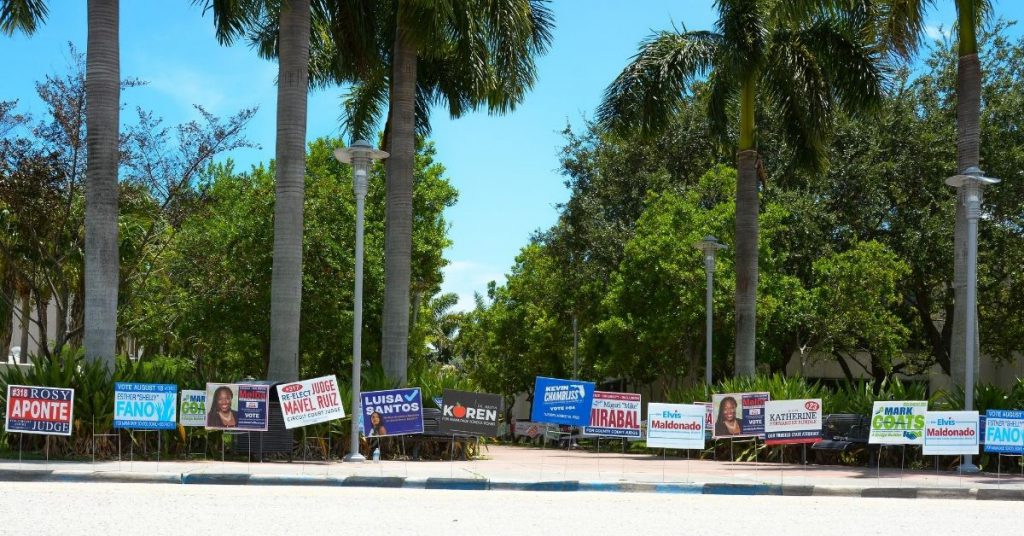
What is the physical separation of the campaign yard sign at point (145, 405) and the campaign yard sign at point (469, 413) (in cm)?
452

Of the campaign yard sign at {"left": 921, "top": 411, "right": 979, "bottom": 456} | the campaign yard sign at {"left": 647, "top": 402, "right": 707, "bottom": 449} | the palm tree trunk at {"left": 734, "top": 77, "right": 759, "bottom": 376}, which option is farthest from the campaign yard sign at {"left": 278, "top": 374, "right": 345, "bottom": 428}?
the palm tree trunk at {"left": 734, "top": 77, "right": 759, "bottom": 376}

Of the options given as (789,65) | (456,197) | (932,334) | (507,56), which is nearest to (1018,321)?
(932,334)

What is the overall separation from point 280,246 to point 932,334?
27.4m

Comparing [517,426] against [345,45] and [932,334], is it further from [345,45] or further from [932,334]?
[345,45]

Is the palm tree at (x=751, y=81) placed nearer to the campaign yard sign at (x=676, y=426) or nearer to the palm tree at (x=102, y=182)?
the campaign yard sign at (x=676, y=426)

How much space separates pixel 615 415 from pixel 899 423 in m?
4.75

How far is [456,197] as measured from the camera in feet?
127

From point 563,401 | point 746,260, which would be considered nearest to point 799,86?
point 746,260

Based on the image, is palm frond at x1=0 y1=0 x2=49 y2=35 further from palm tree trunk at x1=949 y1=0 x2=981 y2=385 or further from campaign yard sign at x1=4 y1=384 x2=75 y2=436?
palm tree trunk at x1=949 y1=0 x2=981 y2=385

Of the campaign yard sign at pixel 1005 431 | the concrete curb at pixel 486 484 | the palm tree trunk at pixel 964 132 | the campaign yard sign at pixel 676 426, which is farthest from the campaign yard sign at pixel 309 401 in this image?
the palm tree trunk at pixel 964 132

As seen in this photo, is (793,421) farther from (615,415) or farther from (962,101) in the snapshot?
(962,101)

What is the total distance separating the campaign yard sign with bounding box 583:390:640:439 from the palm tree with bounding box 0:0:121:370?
8.53 meters

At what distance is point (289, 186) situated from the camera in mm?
19562

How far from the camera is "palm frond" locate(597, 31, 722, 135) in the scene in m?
25.2
